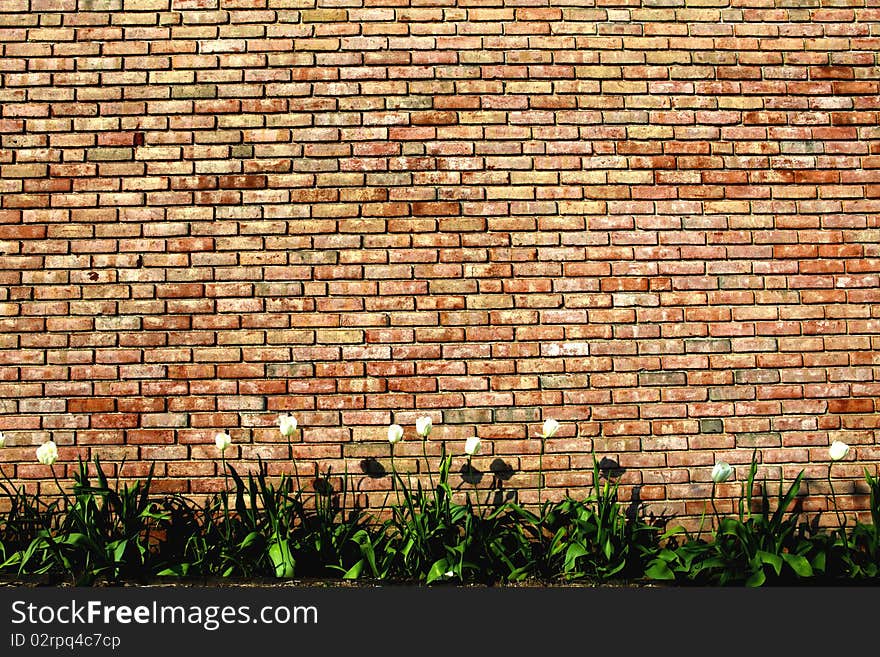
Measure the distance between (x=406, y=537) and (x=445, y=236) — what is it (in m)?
1.44

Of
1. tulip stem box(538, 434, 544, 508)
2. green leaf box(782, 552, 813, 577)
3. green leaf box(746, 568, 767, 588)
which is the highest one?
tulip stem box(538, 434, 544, 508)

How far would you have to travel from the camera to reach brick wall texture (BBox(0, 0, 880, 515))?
3586mm

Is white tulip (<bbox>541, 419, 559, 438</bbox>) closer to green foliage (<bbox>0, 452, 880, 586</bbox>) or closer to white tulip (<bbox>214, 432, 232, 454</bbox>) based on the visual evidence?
green foliage (<bbox>0, 452, 880, 586</bbox>)

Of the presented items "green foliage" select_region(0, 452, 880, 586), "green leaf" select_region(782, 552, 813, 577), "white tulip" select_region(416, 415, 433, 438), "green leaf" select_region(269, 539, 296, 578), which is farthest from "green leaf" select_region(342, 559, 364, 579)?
"green leaf" select_region(782, 552, 813, 577)

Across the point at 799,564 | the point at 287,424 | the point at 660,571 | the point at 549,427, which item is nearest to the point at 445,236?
the point at 549,427

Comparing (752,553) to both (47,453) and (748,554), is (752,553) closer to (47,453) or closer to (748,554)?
(748,554)

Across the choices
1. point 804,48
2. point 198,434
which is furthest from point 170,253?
point 804,48

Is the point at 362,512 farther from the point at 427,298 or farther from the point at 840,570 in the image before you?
the point at 840,570

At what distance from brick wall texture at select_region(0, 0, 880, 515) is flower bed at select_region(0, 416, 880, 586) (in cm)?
15

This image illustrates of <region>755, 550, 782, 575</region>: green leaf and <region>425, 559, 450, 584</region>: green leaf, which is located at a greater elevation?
<region>755, 550, 782, 575</region>: green leaf

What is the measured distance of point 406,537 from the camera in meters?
3.30

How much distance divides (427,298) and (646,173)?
127cm

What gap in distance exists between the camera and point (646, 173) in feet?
12.3

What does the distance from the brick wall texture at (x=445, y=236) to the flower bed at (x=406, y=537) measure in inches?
5.9
